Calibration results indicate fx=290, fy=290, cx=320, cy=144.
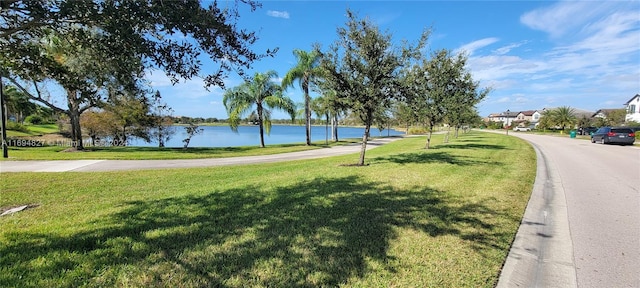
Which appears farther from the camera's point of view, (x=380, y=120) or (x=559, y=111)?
(x=559, y=111)

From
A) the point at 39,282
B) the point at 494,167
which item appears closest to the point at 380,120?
the point at 494,167

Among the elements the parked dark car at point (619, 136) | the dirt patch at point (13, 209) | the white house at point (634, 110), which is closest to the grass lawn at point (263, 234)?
the dirt patch at point (13, 209)

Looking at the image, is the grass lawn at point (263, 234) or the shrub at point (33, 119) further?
the shrub at point (33, 119)

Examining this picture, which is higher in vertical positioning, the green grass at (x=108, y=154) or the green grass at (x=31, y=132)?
the green grass at (x=31, y=132)

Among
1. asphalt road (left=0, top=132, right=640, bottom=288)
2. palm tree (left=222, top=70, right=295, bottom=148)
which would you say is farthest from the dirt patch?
palm tree (left=222, top=70, right=295, bottom=148)

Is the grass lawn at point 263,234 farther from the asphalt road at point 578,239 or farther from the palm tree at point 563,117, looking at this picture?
the palm tree at point 563,117

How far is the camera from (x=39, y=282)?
2619mm

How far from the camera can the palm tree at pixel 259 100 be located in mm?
24469

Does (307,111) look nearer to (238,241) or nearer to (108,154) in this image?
(108,154)

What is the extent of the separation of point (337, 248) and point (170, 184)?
6.10 m

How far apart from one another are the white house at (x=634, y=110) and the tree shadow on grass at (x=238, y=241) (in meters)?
77.1

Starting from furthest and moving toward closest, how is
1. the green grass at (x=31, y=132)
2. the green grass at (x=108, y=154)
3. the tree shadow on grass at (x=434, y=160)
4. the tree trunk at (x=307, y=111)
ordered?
1. the green grass at (x=31, y=132)
2. the tree trunk at (x=307, y=111)
3. the green grass at (x=108, y=154)
4. the tree shadow on grass at (x=434, y=160)

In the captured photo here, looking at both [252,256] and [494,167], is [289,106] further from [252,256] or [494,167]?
[252,256]

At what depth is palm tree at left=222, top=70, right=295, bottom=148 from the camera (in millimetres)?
24469
